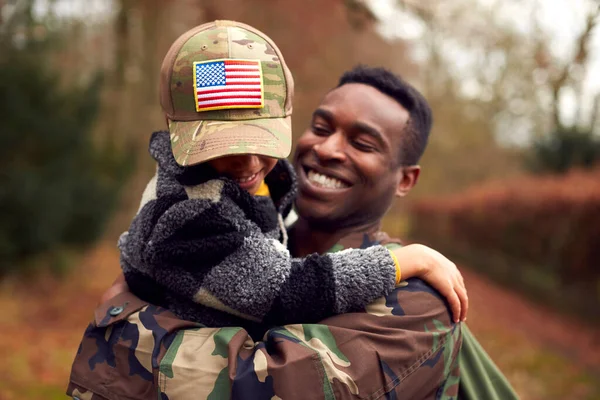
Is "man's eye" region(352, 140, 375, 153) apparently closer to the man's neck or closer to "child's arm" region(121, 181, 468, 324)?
the man's neck

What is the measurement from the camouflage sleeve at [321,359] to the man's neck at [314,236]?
0.66 metres

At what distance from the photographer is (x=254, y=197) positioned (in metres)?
2.13

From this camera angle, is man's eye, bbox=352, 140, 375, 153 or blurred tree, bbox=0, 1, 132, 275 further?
blurred tree, bbox=0, 1, 132, 275

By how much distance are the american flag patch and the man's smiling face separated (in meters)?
0.70

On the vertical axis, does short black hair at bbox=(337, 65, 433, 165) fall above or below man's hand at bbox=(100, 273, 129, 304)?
above

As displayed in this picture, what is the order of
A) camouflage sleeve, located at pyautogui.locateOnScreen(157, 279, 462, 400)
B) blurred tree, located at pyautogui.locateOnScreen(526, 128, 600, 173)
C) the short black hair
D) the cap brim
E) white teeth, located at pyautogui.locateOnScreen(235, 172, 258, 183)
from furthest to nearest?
blurred tree, located at pyautogui.locateOnScreen(526, 128, 600, 173)
the short black hair
white teeth, located at pyautogui.locateOnScreen(235, 172, 258, 183)
the cap brim
camouflage sleeve, located at pyautogui.locateOnScreen(157, 279, 462, 400)

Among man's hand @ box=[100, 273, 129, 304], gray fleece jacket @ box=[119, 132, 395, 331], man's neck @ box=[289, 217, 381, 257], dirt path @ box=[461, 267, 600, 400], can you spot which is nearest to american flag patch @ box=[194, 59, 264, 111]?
gray fleece jacket @ box=[119, 132, 395, 331]

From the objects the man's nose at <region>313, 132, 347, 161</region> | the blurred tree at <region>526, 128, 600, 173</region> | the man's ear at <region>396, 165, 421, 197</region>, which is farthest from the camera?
the blurred tree at <region>526, 128, 600, 173</region>

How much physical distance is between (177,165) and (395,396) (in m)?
1.09

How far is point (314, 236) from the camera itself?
287 cm

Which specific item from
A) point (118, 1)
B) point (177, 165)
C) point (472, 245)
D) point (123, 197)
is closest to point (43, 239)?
point (123, 197)

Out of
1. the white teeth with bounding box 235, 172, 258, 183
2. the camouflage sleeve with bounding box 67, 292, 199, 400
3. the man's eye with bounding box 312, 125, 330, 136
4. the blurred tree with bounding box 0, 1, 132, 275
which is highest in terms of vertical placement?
the white teeth with bounding box 235, 172, 258, 183

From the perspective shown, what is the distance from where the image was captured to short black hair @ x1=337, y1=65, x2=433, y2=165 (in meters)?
2.82

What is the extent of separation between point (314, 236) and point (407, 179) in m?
0.54
